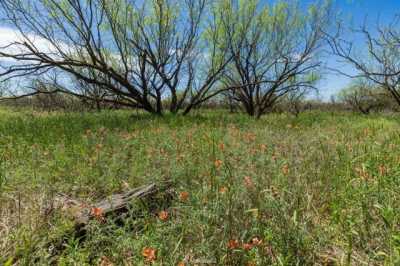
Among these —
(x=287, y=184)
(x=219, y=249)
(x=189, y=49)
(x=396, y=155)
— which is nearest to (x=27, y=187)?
(x=219, y=249)

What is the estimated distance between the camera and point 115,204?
2.28 meters

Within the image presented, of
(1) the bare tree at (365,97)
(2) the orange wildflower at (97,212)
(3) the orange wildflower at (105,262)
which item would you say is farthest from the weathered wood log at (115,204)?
(1) the bare tree at (365,97)

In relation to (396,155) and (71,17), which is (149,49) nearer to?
(71,17)

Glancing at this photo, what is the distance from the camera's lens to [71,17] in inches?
380

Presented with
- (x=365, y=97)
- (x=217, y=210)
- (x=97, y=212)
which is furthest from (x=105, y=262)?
(x=365, y=97)

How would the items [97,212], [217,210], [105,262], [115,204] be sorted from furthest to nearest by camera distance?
[115,204], [217,210], [97,212], [105,262]

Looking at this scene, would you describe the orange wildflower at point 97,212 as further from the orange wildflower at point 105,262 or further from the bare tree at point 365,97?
the bare tree at point 365,97

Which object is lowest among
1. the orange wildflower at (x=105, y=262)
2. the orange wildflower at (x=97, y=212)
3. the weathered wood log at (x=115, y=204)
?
the orange wildflower at (x=105, y=262)

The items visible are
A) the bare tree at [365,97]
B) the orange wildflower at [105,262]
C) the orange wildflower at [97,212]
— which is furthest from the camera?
the bare tree at [365,97]

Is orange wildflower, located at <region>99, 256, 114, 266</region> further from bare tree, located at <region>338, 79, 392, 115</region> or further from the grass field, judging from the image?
bare tree, located at <region>338, 79, 392, 115</region>

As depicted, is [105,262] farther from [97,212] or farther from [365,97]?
[365,97]

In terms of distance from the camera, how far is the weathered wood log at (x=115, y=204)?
6.76 feet

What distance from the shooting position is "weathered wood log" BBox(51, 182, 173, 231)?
2.06 metres

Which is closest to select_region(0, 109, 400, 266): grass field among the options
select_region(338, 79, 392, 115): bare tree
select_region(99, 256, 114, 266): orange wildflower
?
select_region(99, 256, 114, 266): orange wildflower
